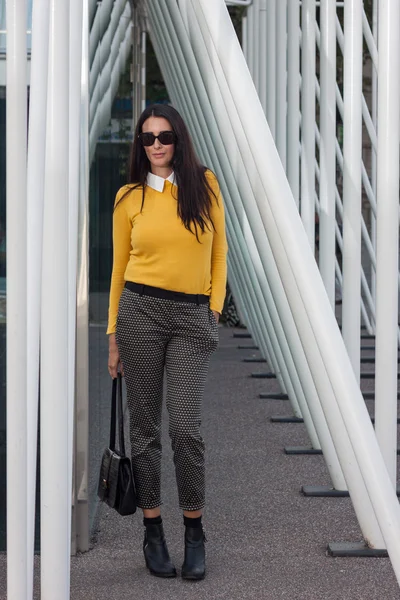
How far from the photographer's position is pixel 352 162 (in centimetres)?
521

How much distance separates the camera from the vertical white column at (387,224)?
185 inches

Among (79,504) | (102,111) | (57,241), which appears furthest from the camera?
(102,111)

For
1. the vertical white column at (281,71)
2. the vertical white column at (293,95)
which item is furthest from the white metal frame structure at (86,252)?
the vertical white column at (281,71)

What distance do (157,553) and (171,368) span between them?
753 millimetres

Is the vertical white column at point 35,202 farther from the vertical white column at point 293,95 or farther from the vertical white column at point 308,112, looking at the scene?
the vertical white column at point 293,95

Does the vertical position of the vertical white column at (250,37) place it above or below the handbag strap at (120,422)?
above

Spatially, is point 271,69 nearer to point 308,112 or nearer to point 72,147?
point 308,112

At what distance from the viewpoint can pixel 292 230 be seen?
12.5 ft

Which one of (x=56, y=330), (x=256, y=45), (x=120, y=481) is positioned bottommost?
(x=120, y=481)

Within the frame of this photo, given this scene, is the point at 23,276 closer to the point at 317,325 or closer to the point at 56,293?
the point at 56,293

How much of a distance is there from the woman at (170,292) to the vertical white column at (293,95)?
263cm

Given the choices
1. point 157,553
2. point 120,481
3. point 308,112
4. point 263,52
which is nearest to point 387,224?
point 120,481

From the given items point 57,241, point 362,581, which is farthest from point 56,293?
point 362,581

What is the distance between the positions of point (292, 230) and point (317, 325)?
33 cm
